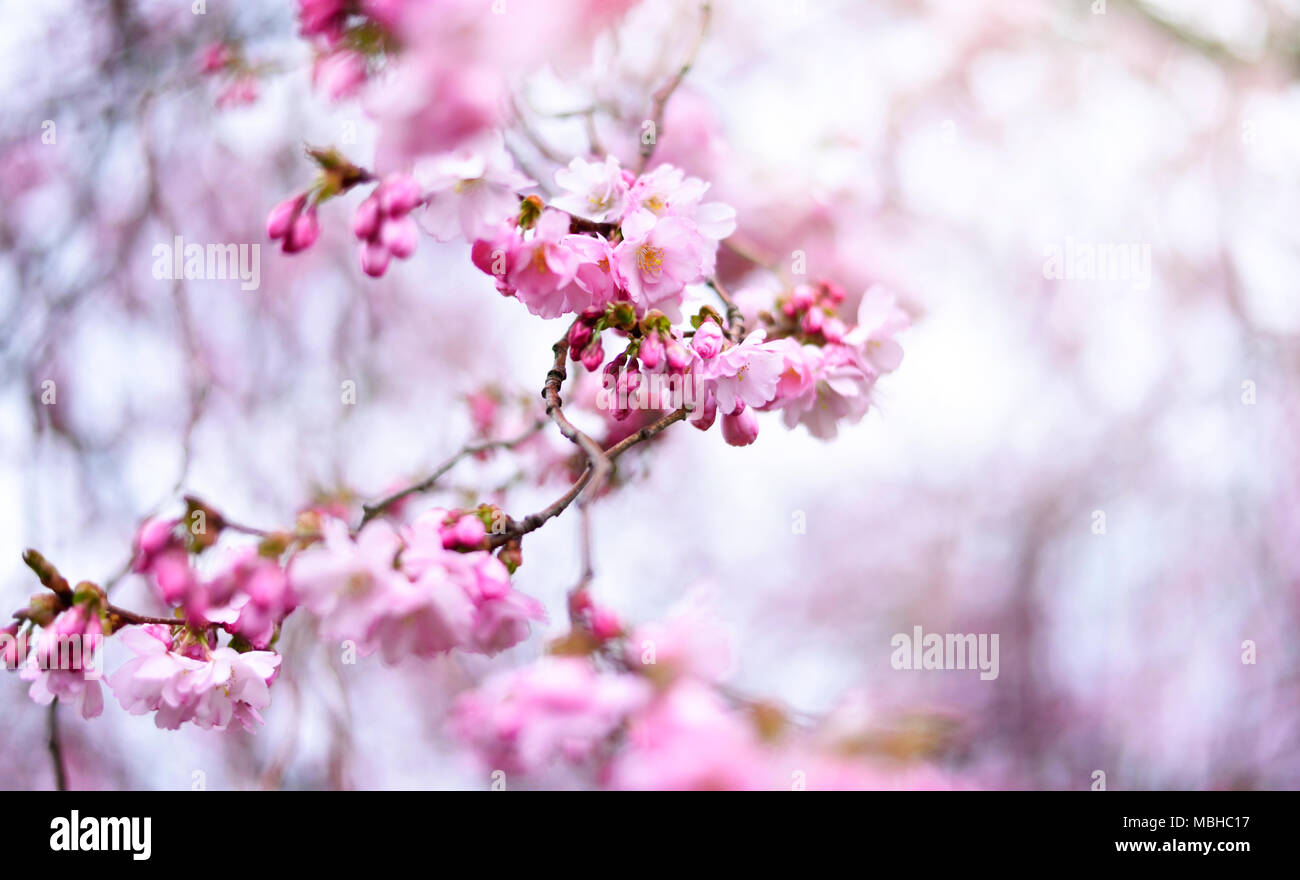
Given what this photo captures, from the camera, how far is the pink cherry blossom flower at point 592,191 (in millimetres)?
678

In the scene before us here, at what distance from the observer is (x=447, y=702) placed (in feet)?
6.95

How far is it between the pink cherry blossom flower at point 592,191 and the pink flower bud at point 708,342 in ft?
0.43

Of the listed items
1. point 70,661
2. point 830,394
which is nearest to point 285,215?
point 70,661

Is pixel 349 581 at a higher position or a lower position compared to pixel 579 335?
lower

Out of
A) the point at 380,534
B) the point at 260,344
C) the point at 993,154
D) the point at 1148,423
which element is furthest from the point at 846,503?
the point at 380,534

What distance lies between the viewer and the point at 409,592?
560mm

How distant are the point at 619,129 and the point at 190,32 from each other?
3.39 ft

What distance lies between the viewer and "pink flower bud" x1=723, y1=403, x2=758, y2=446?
0.72m

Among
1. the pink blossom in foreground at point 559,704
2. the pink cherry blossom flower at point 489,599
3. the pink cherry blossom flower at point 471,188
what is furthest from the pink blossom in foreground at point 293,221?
the pink blossom in foreground at point 559,704

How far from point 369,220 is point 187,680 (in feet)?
1.44

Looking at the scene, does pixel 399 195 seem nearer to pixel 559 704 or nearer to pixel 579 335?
pixel 579 335

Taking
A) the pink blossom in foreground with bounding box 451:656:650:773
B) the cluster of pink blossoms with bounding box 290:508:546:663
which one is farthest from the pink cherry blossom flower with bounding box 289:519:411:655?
the pink blossom in foreground with bounding box 451:656:650:773

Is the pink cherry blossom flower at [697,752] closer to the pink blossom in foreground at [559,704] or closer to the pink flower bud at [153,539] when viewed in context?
the pink blossom in foreground at [559,704]
